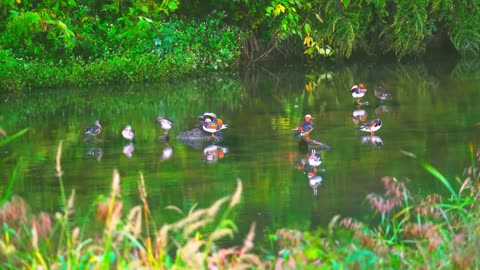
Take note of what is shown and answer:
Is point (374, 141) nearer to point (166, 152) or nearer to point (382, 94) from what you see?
point (166, 152)

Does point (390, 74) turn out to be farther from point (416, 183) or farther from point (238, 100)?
point (416, 183)

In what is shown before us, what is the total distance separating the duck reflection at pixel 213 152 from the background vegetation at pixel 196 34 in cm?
656

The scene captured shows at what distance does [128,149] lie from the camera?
15.3 metres

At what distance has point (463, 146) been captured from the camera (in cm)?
1452

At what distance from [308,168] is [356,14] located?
41.6ft

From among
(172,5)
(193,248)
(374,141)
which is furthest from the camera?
(172,5)

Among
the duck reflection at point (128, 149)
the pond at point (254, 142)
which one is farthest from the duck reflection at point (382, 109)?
the duck reflection at point (128, 149)

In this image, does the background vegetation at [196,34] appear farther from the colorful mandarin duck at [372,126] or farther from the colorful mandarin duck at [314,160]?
the colorful mandarin duck at [314,160]

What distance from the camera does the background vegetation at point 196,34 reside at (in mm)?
22797

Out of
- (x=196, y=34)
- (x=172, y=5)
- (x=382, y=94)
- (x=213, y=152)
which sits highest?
(x=172, y=5)

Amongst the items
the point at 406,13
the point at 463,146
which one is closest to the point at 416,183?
the point at 463,146

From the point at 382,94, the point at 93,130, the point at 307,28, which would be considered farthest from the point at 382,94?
the point at 307,28

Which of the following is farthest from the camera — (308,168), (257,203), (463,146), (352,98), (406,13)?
(406,13)

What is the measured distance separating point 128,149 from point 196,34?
33.3 feet
